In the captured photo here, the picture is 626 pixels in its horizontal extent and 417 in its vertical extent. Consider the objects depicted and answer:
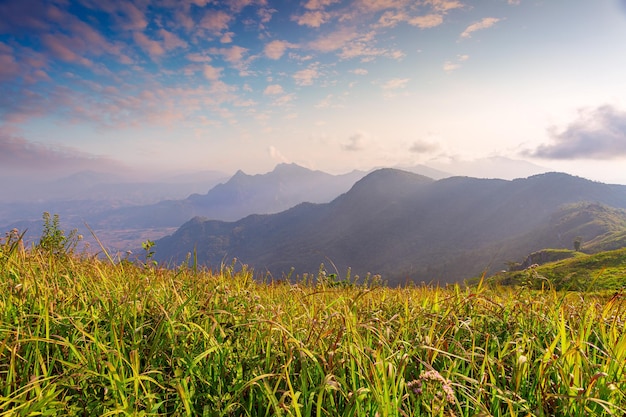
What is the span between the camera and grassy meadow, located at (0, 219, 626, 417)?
7.86 ft

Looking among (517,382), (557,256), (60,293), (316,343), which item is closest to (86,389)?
(60,293)

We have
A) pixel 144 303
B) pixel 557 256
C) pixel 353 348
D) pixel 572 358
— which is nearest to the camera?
pixel 353 348

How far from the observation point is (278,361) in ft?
10.2

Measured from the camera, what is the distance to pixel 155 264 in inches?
269

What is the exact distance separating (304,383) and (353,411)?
17.4 inches

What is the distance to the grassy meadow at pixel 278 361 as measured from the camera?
7.86ft

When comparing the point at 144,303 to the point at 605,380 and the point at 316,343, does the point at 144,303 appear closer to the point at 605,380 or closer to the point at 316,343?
the point at 316,343

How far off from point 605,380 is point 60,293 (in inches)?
211

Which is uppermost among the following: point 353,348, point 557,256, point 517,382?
point 353,348

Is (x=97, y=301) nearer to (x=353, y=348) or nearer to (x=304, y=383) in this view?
(x=304, y=383)

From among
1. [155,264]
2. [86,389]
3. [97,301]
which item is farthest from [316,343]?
[155,264]

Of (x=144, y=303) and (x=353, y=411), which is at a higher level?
(x=144, y=303)

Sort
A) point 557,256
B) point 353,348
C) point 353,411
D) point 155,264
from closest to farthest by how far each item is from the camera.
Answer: point 353,411 < point 353,348 < point 155,264 < point 557,256

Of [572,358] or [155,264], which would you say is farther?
[155,264]
